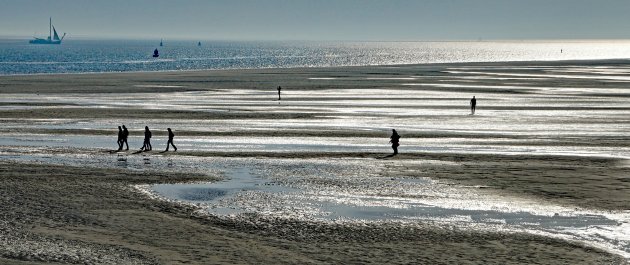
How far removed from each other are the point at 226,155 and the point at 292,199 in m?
11.4

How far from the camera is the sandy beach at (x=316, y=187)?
2262cm

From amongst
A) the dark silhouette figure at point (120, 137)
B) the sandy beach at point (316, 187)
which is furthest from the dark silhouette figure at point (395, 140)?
the dark silhouette figure at point (120, 137)

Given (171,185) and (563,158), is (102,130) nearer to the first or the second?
(171,185)

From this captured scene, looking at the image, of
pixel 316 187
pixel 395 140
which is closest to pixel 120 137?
pixel 395 140

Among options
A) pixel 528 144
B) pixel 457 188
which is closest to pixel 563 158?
pixel 528 144

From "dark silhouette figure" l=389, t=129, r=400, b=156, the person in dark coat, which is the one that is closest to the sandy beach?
"dark silhouette figure" l=389, t=129, r=400, b=156

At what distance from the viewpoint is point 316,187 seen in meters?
31.7

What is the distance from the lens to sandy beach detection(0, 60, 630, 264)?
2262 centimetres

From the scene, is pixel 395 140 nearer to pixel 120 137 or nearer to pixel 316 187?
pixel 316 187

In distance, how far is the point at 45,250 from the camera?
72.1 feet

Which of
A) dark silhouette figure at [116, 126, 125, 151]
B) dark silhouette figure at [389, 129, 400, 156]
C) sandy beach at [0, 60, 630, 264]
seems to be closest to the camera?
sandy beach at [0, 60, 630, 264]

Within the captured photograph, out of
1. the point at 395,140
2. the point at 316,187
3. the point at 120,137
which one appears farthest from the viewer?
the point at 120,137

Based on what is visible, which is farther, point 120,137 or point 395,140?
point 120,137

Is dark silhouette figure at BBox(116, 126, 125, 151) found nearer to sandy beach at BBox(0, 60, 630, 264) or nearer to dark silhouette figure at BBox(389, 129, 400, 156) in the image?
sandy beach at BBox(0, 60, 630, 264)
